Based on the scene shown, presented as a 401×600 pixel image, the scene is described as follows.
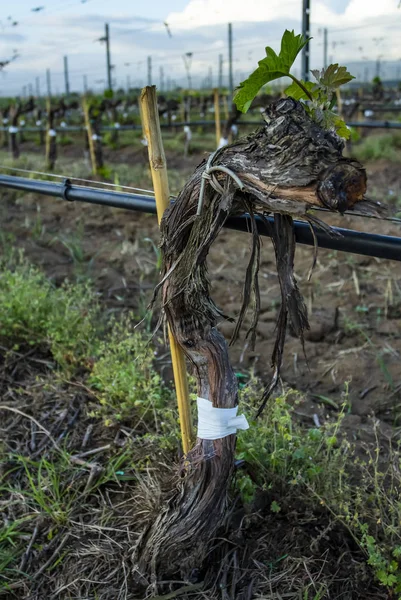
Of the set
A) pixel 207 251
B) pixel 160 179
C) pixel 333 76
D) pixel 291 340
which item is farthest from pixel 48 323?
pixel 333 76

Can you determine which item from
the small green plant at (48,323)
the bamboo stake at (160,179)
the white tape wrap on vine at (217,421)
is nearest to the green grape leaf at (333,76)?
the bamboo stake at (160,179)

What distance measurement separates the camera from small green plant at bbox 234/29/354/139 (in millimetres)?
1159

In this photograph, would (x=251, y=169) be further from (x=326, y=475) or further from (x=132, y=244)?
(x=132, y=244)

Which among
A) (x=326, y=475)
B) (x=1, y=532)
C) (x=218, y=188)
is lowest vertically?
(x=1, y=532)

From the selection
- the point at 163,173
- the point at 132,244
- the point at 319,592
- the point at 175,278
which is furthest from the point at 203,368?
A: the point at 132,244

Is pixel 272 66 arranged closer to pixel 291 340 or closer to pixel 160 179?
pixel 160 179

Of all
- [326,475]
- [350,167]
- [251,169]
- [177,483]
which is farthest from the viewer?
[326,475]

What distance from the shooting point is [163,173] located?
1617 millimetres

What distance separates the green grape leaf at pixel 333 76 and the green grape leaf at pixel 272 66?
0.06 m

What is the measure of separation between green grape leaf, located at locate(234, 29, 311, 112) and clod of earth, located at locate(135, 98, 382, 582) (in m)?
0.06

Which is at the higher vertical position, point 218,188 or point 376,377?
point 218,188

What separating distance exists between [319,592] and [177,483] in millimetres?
488

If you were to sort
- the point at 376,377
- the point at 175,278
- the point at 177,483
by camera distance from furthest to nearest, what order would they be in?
the point at 376,377
the point at 177,483
the point at 175,278

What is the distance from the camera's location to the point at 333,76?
1178mm
